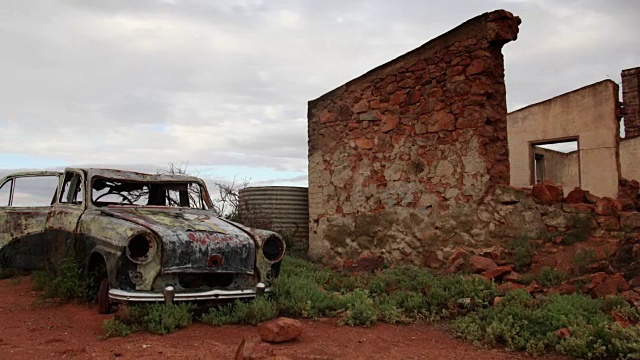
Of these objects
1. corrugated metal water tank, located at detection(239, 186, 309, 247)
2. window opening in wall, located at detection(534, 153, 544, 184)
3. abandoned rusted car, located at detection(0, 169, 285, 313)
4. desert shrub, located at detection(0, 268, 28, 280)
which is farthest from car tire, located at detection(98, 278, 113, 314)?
window opening in wall, located at detection(534, 153, 544, 184)

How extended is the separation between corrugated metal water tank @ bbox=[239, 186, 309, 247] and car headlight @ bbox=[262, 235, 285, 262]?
3.86 m

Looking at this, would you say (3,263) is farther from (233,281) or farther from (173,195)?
(233,281)

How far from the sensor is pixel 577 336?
13.5 feet

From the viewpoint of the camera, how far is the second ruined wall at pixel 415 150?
7375mm

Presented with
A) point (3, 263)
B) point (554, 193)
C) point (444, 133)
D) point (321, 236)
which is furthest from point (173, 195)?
point (554, 193)

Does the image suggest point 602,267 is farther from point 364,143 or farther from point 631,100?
point 631,100

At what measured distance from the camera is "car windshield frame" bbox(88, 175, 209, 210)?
620cm

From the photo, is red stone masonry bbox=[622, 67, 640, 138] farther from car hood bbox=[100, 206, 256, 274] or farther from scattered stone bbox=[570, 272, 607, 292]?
car hood bbox=[100, 206, 256, 274]

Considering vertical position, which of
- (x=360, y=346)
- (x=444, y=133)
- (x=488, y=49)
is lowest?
(x=360, y=346)

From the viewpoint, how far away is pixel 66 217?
6.03 metres

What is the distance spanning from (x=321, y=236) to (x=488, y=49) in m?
A: 4.16

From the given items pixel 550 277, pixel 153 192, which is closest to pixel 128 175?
pixel 153 192

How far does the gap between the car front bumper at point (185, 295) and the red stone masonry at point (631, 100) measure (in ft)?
45.6

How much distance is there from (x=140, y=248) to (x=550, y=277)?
4524 millimetres
